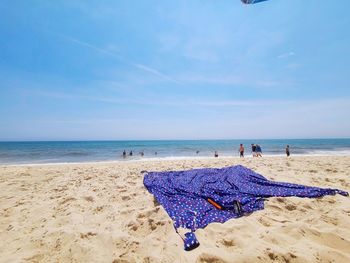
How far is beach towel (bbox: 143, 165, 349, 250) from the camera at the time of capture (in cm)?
343

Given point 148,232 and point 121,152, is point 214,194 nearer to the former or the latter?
point 148,232

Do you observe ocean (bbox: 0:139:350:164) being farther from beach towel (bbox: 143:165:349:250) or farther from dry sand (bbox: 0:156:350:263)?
dry sand (bbox: 0:156:350:263)

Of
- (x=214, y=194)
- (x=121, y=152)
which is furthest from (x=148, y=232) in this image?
(x=121, y=152)

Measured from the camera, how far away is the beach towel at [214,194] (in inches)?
135

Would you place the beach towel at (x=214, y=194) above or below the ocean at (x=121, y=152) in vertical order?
above

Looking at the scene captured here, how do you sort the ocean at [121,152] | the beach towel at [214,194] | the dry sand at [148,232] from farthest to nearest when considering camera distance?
the ocean at [121,152] → the beach towel at [214,194] → the dry sand at [148,232]

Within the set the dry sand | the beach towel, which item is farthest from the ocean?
the dry sand

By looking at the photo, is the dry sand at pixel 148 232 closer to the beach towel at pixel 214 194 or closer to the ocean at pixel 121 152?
the beach towel at pixel 214 194

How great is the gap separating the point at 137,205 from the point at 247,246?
2519mm

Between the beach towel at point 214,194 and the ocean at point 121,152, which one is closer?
the beach towel at point 214,194

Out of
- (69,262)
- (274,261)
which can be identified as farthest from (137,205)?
(274,261)

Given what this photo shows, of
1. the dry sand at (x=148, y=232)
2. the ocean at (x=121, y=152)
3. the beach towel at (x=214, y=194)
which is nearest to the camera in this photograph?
the dry sand at (x=148, y=232)

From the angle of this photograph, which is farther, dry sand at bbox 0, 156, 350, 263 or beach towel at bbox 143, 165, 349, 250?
beach towel at bbox 143, 165, 349, 250

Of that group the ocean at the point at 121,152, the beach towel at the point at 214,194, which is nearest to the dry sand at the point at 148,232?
the beach towel at the point at 214,194
